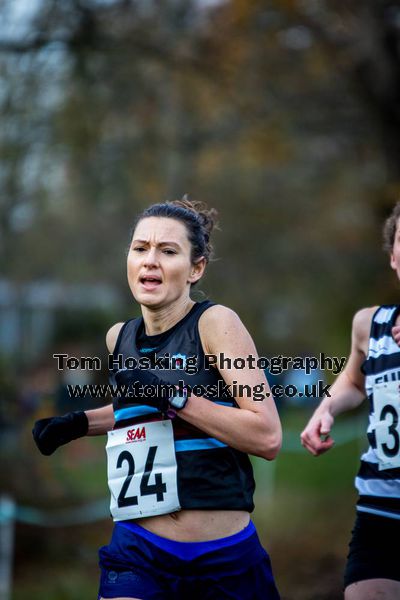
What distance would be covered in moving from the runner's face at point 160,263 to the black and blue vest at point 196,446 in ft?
0.48

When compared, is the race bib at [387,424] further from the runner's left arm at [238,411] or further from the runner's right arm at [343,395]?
the runner's left arm at [238,411]

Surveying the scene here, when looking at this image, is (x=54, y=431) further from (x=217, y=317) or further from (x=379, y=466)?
(x=379, y=466)

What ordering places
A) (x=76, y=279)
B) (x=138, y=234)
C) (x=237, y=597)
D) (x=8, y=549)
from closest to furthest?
1. (x=237, y=597)
2. (x=138, y=234)
3. (x=8, y=549)
4. (x=76, y=279)

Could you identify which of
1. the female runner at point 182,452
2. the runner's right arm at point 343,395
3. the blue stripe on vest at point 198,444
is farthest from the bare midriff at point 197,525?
the runner's right arm at point 343,395

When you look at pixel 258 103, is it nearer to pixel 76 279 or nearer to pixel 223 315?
pixel 76 279

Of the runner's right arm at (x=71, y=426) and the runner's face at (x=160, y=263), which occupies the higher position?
the runner's face at (x=160, y=263)

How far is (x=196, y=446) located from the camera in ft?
10.3

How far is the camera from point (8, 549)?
25.1 ft

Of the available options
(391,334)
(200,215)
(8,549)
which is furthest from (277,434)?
(8,549)

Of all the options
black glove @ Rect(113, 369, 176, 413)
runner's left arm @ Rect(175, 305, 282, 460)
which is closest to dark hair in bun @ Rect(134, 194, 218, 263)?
runner's left arm @ Rect(175, 305, 282, 460)

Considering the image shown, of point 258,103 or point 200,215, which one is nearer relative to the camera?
point 200,215

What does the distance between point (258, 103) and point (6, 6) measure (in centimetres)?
524

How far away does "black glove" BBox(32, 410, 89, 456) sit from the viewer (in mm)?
3336

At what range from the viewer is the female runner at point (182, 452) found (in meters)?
3.06
